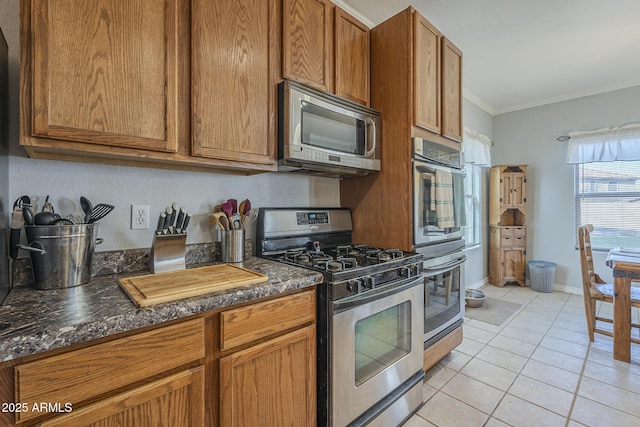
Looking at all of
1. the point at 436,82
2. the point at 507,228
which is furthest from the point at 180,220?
the point at 507,228

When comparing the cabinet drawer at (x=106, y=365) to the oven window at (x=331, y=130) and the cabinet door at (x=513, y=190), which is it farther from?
the cabinet door at (x=513, y=190)

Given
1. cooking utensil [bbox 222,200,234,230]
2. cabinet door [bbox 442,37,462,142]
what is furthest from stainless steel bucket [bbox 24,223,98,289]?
cabinet door [bbox 442,37,462,142]

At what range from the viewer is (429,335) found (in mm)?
1938

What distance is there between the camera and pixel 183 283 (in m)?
1.10

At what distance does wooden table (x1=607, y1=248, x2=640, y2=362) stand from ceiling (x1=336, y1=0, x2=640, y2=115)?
6.51 feet

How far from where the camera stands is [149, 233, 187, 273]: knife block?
1.32 metres

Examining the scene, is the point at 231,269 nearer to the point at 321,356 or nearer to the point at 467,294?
the point at 321,356

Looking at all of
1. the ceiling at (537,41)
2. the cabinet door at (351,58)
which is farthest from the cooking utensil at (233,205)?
the ceiling at (537,41)

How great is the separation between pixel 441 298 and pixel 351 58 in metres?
1.76

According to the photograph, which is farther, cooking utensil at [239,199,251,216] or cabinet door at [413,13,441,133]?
cabinet door at [413,13,441,133]

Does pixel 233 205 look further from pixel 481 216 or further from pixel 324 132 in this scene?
pixel 481 216

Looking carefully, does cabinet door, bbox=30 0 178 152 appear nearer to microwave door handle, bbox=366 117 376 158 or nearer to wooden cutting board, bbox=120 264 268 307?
wooden cutting board, bbox=120 264 268 307

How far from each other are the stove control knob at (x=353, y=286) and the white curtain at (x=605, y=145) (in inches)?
168

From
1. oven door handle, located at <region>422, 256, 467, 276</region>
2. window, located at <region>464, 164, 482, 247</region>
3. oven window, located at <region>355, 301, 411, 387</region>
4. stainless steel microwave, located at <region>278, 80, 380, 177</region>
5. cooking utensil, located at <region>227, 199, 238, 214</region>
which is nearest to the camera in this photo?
oven window, located at <region>355, 301, 411, 387</region>
